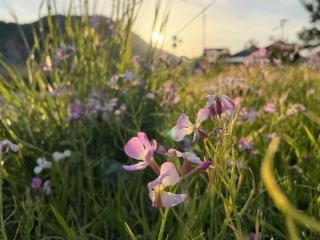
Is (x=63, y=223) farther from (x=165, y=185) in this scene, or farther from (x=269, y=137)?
(x=269, y=137)

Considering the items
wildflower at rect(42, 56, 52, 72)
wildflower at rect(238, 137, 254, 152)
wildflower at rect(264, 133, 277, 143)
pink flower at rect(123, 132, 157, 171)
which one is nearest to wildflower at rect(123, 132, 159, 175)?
pink flower at rect(123, 132, 157, 171)

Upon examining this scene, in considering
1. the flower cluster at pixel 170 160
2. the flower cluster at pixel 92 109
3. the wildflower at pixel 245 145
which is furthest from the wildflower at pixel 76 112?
the flower cluster at pixel 170 160

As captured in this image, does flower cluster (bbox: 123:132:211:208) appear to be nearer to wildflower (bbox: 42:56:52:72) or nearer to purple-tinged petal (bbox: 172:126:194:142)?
purple-tinged petal (bbox: 172:126:194:142)

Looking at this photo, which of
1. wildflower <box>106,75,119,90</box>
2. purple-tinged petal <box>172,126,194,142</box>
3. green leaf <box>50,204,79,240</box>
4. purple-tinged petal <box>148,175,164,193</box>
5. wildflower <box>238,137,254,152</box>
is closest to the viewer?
purple-tinged petal <box>148,175,164,193</box>

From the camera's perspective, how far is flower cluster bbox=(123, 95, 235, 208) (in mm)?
856

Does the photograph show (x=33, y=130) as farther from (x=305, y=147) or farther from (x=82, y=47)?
(x=305, y=147)

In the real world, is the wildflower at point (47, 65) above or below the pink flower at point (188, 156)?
below

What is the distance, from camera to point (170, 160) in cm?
94

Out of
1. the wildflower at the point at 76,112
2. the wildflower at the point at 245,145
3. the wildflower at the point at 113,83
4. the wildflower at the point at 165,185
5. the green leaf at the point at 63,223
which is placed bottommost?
the wildflower at the point at 245,145

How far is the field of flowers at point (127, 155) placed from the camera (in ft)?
4.70

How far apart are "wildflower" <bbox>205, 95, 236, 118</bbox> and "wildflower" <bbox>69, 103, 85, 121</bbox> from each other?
183cm

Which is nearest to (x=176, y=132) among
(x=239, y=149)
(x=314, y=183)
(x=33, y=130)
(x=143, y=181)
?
(x=314, y=183)

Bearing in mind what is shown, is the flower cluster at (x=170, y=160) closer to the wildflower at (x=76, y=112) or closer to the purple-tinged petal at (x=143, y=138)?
the purple-tinged petal at (x=143, y=138)

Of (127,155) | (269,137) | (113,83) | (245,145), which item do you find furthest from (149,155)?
(113,83)
